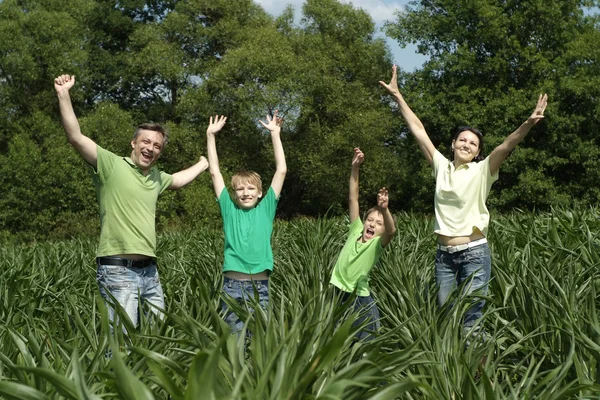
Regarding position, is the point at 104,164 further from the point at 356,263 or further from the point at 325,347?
the point at 325,347

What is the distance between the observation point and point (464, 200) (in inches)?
162

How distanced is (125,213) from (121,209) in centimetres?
3

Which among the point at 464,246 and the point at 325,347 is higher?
the point at 464,246

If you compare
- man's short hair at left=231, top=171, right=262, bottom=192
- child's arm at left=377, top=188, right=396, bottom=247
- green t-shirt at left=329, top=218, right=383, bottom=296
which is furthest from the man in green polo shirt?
child's arm at left=377, top=188, right=396, bottom=247

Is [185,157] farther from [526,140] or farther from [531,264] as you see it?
[531,264]

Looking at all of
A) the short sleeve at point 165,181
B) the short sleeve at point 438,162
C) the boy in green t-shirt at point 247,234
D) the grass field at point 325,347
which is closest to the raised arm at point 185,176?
the short sleeve at point 165,181

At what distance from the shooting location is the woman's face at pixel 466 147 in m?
4.19

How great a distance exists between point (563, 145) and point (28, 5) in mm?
23206

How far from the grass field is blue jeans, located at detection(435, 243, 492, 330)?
0.12 metres

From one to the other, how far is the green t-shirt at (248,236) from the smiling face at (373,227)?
61 centimetres

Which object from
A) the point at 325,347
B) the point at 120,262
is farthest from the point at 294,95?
the point at 325,347

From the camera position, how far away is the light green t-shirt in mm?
4109

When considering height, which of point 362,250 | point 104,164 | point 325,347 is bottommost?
point 325,347

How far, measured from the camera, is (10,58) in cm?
2980
